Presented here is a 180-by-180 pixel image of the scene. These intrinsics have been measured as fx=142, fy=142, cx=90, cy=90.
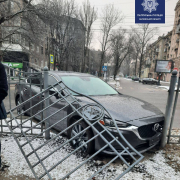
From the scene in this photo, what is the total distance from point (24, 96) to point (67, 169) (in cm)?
296

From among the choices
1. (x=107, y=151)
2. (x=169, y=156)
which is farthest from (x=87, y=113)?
(x=169, y=156)

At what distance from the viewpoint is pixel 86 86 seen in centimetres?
370

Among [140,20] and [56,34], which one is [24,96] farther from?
[56,34]

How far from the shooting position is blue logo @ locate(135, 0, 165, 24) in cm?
447

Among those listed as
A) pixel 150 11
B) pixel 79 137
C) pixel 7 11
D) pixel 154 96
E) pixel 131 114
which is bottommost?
pixel 154 96

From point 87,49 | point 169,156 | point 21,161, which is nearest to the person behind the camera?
point 21,161

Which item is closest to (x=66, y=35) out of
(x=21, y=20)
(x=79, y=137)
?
(x=21, y=20)

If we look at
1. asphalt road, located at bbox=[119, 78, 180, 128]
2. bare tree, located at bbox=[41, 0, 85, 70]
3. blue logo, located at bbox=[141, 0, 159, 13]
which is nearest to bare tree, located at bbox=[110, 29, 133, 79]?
bare tree, located at bbox=[41, 0, 85, 70]

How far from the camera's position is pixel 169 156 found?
2791 millimetres

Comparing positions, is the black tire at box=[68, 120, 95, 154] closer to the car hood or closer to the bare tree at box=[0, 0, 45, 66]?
the car hood

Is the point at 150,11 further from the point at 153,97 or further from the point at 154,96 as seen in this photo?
the point at 154,96

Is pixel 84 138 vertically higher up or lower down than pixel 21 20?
lower down

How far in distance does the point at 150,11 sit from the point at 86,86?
10.8ft

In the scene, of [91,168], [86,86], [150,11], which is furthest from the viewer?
[150,11]
